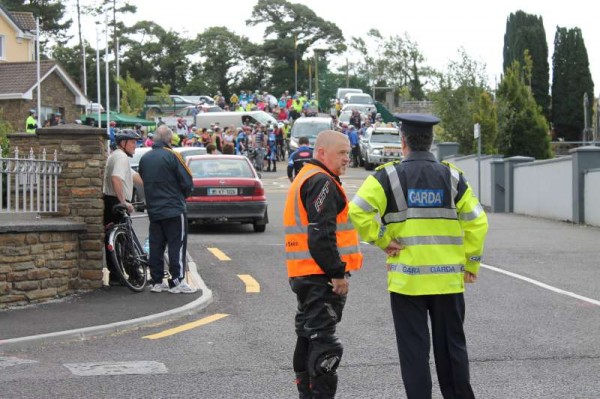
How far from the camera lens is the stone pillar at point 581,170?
25.1m

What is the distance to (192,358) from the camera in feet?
29.1

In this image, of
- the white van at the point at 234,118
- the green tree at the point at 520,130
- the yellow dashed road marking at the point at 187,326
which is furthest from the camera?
the white van at the point at 234,118

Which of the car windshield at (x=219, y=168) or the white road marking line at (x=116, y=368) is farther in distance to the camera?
the car windshield at (x=219, y=168)

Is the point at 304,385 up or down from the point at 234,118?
down

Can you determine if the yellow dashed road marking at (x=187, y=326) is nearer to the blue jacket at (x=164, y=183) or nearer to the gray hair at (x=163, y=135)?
the blue jacket at (x=164, y=183)

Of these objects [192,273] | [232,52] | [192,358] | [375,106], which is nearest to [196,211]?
[192,273]

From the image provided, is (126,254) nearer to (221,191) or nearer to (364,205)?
(364,205)

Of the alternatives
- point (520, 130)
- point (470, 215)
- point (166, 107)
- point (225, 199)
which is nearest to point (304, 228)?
point (470, 215)

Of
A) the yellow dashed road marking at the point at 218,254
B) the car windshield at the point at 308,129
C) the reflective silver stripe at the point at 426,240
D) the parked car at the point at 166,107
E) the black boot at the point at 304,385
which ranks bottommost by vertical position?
the yellow dashed road marking at the point at 218,254

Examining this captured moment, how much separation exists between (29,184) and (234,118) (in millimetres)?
46575

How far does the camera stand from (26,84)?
52125 millimetres

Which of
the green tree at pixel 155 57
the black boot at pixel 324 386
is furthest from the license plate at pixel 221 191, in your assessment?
the green tree at pixel 155 57

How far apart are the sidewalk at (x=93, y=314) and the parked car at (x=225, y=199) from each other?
756cm

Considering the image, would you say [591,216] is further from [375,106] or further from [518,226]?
[375,106]
